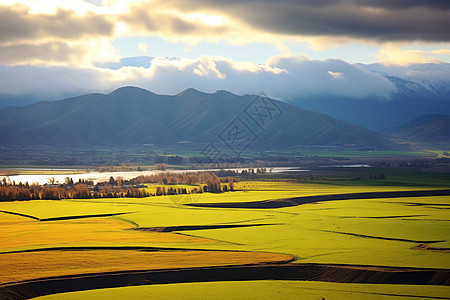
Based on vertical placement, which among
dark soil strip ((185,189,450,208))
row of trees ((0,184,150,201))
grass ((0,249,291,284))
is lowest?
dark soil strip ((185,189,450,208))

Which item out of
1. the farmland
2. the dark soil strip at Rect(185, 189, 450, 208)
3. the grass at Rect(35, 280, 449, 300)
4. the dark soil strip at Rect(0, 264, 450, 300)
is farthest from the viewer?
the dark soil strip at Rect(185, 189, 450, 208)

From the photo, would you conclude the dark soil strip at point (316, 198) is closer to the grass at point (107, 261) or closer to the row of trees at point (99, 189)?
the row of trees at point (99, 189)

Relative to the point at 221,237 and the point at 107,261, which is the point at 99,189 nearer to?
the point at 221,237

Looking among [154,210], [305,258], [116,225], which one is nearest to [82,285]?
[305,258]

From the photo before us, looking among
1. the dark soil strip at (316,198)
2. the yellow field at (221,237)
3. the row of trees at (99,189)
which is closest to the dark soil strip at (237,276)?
the yellow field at (221,237)

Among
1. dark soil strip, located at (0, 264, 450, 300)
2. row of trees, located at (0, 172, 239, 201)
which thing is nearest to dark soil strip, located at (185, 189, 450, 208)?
row of trees, located at (0, 172, 239, 201)

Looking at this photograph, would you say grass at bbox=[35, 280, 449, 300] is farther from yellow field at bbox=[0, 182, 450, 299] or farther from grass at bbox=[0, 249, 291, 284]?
grass at bbox=[0, 249, 291, 284]

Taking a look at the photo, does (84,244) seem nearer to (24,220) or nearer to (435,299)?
(24,220)
